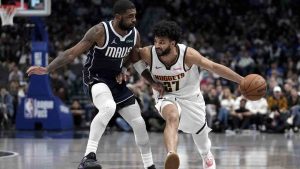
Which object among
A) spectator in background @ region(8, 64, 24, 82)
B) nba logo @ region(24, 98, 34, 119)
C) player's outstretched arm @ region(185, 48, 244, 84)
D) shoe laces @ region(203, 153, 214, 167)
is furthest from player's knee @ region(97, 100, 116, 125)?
spectator in background @ region(8, 64, 24, 82)

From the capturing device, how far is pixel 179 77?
9.81 meters

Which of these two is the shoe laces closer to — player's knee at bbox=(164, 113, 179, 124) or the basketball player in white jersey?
the basketball player in white jersey

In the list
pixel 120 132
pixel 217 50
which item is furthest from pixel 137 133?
pixel 217 50

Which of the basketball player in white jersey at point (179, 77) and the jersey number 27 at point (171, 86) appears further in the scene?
the jersey number 27 at point (171, 86)

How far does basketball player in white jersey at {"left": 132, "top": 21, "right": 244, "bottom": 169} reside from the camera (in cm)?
946

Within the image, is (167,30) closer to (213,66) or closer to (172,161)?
(213,66)

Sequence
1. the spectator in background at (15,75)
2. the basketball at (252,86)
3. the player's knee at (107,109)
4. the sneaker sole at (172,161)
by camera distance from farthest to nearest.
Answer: the spectator in background at (15,75), the player's knee at (107,109), the basketball at (252,86), the sneaker sole at (172,161)

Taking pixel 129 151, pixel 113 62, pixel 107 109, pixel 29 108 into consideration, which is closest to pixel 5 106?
pixel 29 108

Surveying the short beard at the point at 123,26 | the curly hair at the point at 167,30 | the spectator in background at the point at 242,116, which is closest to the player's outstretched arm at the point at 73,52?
the short beard at the point at 123,26

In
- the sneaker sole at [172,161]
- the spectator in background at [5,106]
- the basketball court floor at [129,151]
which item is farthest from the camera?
the spectator in background at [5,106]

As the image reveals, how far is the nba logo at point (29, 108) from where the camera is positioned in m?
22.4

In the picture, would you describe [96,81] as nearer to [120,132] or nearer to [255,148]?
[255,148]

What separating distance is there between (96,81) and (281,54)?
19.4 m

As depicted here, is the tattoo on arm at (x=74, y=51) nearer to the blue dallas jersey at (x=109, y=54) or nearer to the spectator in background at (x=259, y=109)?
the blue dallas jersey at (x=109, y=54)
